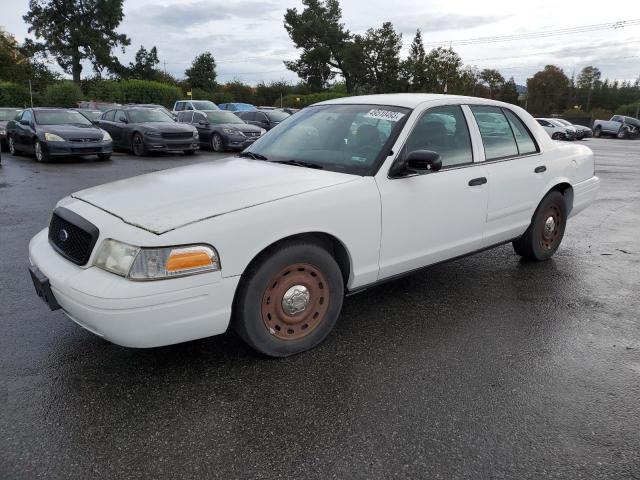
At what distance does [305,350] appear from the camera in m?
3.20

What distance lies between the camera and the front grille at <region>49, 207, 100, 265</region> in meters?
2.80

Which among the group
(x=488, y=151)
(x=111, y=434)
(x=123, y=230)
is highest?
(x=488, y=151)

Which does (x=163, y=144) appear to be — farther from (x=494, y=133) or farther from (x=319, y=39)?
(x=319, y=39)

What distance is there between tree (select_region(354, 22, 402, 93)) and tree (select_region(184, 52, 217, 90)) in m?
20.9

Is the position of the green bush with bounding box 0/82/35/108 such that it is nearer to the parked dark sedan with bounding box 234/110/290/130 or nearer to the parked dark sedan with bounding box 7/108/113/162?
the parked dark sedan with bounding box 234/110/290/130

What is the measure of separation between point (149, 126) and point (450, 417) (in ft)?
48.1

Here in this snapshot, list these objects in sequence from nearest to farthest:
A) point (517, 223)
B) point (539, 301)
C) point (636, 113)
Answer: point (539, 301)
point (517, 223)
point (636, 113)

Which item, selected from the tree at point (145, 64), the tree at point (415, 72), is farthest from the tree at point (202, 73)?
the tree at point (415, 72)

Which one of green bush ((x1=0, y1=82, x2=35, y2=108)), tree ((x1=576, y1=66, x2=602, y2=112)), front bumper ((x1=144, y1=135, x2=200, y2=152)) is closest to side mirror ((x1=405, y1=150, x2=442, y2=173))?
front bumper ((x1=144, y1=135, x2=200, y2=152))

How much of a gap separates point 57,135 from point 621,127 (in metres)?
36.4

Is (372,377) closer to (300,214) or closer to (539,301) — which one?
(300,214)

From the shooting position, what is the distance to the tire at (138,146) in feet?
50.4

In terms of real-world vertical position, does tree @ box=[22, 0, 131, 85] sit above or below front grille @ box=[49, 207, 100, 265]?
above

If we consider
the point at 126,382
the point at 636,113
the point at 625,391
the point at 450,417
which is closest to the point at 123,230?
the point at 126,382
